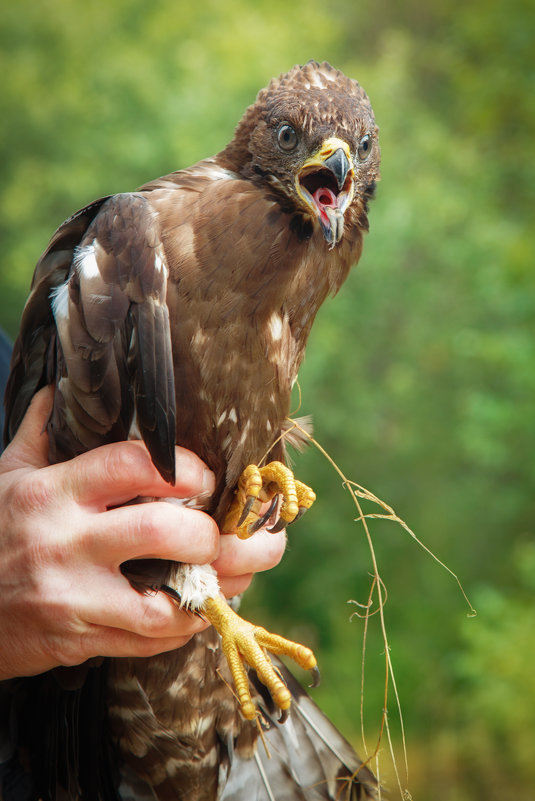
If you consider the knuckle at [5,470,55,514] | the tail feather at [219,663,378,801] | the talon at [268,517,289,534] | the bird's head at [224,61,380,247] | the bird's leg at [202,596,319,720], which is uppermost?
the bird's head at [224,61,380,247]

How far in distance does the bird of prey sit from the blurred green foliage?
479cm

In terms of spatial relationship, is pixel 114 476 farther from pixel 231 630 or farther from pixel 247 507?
pixel 231 630

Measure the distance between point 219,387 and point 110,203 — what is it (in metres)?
0.48

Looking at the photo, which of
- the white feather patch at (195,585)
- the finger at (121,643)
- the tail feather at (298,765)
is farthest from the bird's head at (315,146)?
the tail feather at (298,765)

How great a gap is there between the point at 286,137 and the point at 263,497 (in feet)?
2.62

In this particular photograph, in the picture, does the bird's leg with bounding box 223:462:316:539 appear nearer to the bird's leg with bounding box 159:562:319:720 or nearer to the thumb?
the bird's leg with bounding box 159:562:319:720

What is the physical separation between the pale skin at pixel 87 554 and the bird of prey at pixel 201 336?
82 millimetres

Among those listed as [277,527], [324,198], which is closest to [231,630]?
[277,527]

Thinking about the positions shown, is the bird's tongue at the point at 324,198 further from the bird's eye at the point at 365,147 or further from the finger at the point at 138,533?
the finger at the point at 138,533

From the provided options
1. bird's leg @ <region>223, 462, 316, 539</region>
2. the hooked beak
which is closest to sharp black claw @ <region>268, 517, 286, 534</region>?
bird's leg @ <region>223, 462, 316, 539</region>

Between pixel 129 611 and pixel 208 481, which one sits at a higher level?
pixel 208 481

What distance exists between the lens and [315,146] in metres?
1.51

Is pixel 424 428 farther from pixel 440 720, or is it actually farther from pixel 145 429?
pixel 145 429

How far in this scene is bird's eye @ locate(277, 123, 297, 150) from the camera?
1538mm
